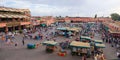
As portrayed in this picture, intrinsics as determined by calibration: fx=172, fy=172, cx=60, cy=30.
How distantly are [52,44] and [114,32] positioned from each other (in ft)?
65.7

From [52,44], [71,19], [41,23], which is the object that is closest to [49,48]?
[52,44]

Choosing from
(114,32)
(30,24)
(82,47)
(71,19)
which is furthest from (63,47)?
(71,19)

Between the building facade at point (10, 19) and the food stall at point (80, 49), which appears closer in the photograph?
the food stall at point (80, 49)

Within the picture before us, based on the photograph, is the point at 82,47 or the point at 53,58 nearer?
the point at 53,58

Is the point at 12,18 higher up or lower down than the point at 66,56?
higher up

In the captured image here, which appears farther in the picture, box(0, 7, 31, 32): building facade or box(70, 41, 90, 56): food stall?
box(0, 7, 31, 32): building facade

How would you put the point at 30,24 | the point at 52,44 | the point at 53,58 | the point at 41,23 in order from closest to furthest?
the point at 53,58, the point at 52,44, the point at 30,24, the point at 41,23

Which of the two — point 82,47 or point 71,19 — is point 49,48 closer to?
point 82,47

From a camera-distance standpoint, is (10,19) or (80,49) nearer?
(80,49)

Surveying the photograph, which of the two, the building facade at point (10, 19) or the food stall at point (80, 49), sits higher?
the building facade at point (10, 19)

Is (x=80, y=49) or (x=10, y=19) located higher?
(x=10, y=19)

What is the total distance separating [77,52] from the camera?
23078mm

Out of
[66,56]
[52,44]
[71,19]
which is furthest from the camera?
[71,19]

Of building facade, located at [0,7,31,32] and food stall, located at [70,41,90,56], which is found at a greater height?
building facade, located at [0,7,31,32]
